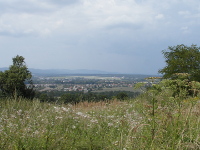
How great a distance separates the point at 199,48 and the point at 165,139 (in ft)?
85.0

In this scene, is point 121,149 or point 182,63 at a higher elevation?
point 182,63

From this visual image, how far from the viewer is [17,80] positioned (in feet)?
63.7

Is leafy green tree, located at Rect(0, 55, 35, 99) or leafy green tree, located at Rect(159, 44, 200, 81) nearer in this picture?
leafy green tree, located at Rect(0, 55, 35, 99)

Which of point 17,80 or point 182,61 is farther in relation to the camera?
point 182,61

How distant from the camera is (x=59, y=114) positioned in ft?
22.5

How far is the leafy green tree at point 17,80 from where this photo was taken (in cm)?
1931

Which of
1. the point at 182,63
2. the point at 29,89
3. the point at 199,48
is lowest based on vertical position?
the point at 29,89

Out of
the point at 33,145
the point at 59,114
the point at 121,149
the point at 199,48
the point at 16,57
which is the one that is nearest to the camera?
the point at 121,149

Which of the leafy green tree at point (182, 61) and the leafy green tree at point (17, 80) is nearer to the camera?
the leafy green tree at point (17, 80)

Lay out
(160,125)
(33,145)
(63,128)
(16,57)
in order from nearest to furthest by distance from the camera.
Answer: (33,145), (160,125), (63,128), (16,57)

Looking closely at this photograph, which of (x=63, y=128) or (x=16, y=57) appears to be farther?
(x=16, y=57)

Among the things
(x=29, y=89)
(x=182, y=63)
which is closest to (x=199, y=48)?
(x=182, y=63)

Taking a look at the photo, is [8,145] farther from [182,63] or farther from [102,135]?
[182,63]

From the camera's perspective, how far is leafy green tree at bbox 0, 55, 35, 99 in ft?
63.4
